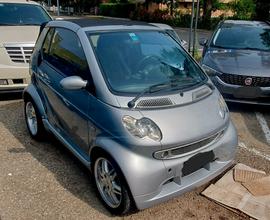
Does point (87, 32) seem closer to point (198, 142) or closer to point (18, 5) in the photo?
point (198, 142)

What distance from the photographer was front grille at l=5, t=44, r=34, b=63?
6.16 metres

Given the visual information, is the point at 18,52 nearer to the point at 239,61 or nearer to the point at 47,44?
the point at 47,44

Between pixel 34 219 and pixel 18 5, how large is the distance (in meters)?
5.91

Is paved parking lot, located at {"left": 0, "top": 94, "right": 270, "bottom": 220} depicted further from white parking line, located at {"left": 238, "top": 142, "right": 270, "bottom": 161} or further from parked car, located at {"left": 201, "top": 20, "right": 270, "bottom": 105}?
parked car, located at {"left": 201, "top": 20, "right": 270, "bottom": 105}

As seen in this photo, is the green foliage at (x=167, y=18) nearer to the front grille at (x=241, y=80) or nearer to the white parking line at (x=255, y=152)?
the front grille at (x=241, y=80)

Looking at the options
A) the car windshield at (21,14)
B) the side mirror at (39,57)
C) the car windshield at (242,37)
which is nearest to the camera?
the side mirror at (39,57)

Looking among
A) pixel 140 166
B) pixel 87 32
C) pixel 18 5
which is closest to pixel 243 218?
pixel 140 166

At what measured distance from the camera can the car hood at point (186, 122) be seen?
9.28ft

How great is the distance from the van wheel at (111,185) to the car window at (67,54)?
0.85 m

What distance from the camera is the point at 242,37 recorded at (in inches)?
272

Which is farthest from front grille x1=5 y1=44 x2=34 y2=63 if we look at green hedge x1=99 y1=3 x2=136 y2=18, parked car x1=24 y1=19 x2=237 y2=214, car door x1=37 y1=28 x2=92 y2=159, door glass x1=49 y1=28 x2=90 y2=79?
green hedge x1=99 y1=3 x2=136 y2=18

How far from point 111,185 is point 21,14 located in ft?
18.7

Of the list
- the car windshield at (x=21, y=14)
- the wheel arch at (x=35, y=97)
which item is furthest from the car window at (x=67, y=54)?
the car windshield at (x=21, y=14)

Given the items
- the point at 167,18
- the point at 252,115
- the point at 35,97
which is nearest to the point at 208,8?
the point at 167,18
